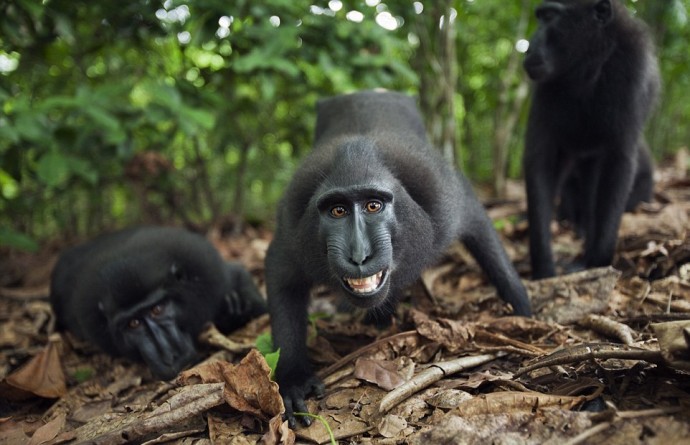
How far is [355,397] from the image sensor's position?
10.4ft

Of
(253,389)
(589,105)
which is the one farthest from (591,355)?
(589,105)

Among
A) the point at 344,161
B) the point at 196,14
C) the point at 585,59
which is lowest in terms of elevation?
the point at 344,161

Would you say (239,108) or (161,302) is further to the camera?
(239,108)

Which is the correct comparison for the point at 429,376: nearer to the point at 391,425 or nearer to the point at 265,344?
the point at 391,425

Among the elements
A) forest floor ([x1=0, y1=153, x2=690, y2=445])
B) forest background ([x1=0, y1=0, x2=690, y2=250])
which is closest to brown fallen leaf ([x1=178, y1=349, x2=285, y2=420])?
forest floor ([x1=0, y1=153, x2=690, y2=445])

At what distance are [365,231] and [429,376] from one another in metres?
0.86

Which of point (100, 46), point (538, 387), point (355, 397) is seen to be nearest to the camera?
point (538, 387)

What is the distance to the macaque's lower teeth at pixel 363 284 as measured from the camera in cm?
307

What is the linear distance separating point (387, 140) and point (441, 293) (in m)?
1.71

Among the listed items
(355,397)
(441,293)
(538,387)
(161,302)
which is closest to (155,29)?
(161,302)

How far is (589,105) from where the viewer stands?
4727mm

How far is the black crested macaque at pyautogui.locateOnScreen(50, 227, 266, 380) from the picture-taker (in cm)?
448

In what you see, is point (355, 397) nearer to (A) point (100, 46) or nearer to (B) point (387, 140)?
(B) point (387, 140)

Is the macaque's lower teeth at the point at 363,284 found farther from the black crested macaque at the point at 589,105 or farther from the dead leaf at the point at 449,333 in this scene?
the black crested macaque at the point at 589,105
